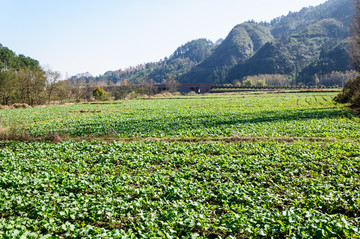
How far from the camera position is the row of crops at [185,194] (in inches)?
295

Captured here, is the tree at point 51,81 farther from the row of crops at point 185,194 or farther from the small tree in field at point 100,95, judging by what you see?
the row of crops at point 185,194

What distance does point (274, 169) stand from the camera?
12.5 meters

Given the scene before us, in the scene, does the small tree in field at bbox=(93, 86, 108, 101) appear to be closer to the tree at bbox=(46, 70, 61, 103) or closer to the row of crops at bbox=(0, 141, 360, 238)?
the tree at bbox=(46, 70, 61, 103)

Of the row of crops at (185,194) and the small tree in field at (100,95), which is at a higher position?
the small tree in field at (100,95)

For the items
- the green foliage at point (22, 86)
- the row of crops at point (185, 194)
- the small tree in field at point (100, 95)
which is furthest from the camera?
the small tree in field at point (100, 95)

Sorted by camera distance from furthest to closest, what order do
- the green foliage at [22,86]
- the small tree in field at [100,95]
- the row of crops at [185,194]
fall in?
the small tree in field at [100,95] < the green foliage at [22,86] < the row of crops at [185,194]

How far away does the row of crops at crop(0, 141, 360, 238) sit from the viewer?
24.6ft

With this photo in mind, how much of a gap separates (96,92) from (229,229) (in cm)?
9352

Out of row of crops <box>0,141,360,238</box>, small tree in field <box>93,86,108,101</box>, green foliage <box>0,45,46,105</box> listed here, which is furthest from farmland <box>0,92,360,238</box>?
small tree in field <box>93,86,108,101</box>

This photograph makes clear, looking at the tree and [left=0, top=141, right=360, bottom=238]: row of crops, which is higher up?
the tree

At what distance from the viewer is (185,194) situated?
379 inches

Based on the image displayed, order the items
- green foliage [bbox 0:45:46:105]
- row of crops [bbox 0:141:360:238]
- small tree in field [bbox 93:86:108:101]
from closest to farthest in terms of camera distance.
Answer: row of crops [bbox 0:141:360:238]
green foliage [bbox 0:45:46:105]
small tree in field [bbox 93:86:108:101]

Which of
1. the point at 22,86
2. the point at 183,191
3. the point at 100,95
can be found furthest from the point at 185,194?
the point at 100,95

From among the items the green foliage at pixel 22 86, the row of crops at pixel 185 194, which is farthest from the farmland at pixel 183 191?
the green foliage at pixel 22 86
